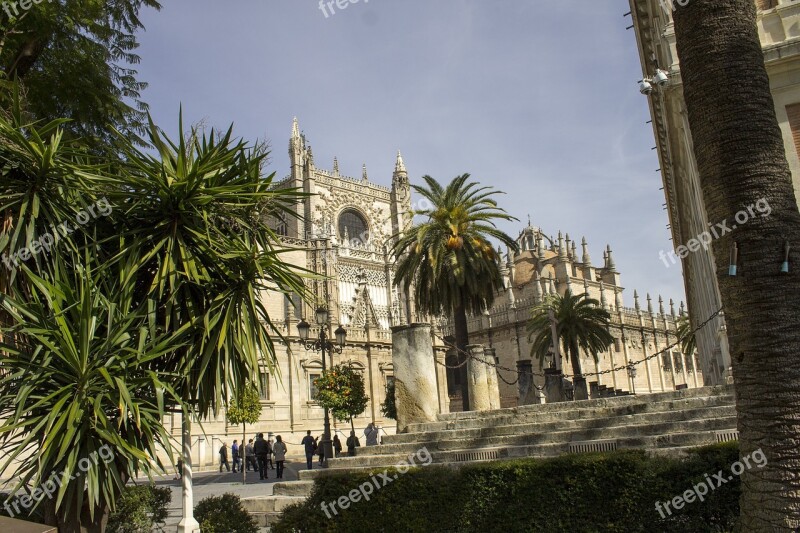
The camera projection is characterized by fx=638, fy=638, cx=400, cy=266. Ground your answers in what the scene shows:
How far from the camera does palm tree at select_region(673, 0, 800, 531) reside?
455 centimetres

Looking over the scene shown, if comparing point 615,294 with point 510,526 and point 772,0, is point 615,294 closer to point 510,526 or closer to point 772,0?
point 772,0

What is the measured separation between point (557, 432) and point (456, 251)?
14965 mm

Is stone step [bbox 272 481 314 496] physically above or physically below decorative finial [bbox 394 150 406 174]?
below

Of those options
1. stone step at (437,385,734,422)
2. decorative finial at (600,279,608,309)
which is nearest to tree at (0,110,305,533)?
stone step at (437,385,734,422)

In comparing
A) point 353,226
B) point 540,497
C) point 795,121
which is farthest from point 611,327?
point 540,497

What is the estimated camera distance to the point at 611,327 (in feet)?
163

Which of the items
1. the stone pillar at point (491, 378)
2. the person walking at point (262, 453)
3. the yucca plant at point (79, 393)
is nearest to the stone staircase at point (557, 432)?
the stone pillar at point (491, 378)

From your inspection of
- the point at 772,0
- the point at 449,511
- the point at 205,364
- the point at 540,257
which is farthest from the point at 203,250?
the point at 540,257

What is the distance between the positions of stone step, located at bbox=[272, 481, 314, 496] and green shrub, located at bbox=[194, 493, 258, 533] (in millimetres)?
2302

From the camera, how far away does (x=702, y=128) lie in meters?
5.28

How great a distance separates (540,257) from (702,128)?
144ft

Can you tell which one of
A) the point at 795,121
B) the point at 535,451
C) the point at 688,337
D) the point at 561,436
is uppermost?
the point at 795,121

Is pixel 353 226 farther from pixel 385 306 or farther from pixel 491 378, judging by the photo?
pixel 491 378

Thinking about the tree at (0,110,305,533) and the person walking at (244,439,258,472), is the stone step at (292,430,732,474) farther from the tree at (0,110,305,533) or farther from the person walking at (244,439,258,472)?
the person walking at (244,439,258,472)
